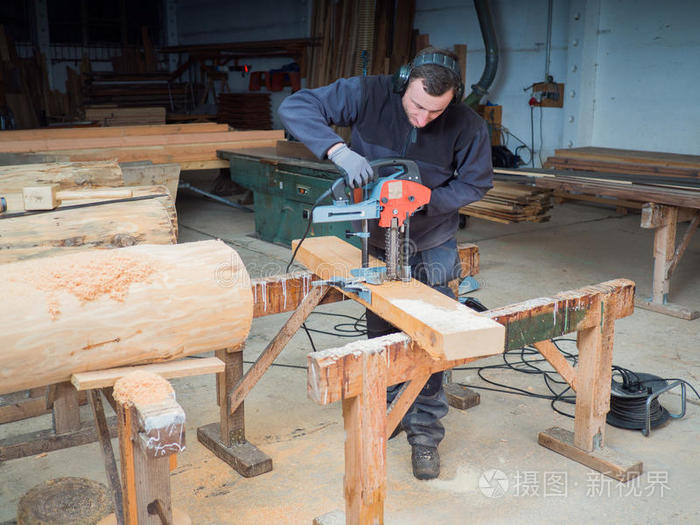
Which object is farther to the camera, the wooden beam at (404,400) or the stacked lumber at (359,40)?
the stacked lumber at (359,40)

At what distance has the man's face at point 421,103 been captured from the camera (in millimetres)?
2434

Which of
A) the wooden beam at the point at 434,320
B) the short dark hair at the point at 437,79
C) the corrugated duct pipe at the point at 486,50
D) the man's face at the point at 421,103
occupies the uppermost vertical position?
the corrugated duct pipe at the point at 486,50

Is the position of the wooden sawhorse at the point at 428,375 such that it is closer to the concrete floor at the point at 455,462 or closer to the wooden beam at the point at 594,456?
the wooden beam at the point at 594,456

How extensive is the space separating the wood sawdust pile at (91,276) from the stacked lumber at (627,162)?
15.9ft

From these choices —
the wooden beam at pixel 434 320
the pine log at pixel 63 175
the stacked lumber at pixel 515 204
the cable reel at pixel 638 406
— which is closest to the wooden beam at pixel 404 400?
the wooden beam at pixel 434 320

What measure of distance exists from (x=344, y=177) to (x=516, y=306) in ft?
2.53

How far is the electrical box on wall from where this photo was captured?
340 inches

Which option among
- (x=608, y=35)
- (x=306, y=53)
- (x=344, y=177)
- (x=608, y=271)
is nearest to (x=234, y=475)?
(x=344, y=177)

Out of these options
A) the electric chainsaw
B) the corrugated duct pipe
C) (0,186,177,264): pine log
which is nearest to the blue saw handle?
the electric chainsaw

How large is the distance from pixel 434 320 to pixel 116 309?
93cm

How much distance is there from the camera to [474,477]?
278cm

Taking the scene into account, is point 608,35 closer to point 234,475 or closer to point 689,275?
point 689,275

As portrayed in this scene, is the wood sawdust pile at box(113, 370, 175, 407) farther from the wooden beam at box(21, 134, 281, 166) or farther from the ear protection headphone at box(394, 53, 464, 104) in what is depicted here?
the wooden beam at box(21, 134, 281, 166)

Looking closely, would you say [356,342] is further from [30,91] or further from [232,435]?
[30,91]
